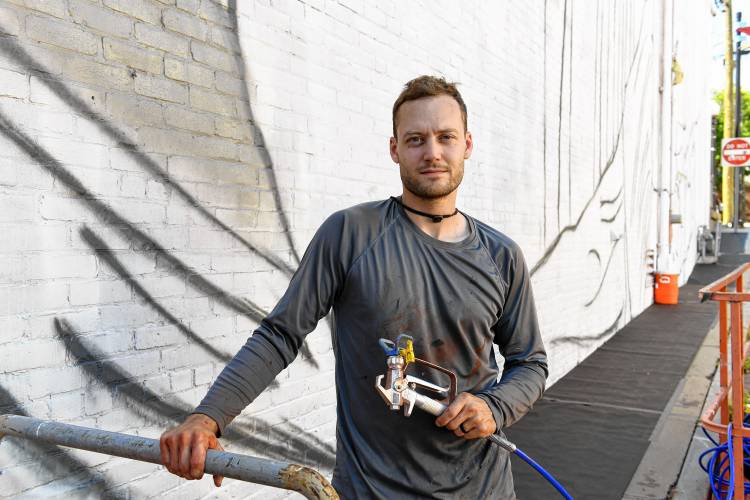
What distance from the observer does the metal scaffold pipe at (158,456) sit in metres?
1.37

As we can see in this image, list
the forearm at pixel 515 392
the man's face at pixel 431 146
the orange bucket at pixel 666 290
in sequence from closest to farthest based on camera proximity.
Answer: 1. the forearm at pixel 515 392
2. the man's face at pixel 431 146
3. the orange bucket at pixel 666 290

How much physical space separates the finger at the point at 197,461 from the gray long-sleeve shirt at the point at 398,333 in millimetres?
431

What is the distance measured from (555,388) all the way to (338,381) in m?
5.50

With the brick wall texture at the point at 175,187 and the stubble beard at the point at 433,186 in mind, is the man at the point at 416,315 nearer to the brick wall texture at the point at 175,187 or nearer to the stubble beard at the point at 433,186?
the stubble beard at the point at 433,186

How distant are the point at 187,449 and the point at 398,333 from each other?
0.68 m

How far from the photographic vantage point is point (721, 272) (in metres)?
19.2

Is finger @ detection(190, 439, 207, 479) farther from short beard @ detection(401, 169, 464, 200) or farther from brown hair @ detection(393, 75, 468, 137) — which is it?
brown hair @ detection(393, 75, 468, 137)

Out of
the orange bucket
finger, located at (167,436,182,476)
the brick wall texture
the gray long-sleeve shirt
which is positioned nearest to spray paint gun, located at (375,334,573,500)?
the gray long-sleeve shirt

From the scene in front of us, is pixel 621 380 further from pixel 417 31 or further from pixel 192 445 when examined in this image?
pixel 192 445

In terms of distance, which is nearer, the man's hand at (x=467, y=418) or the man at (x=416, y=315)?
the man's hand at (x=467, y=418)

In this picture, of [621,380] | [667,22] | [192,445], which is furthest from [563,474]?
[667,22]

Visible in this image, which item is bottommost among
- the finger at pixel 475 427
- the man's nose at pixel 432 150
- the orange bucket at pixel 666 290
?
the orange bucket at pixel 666 290

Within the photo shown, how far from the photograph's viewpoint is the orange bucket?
1367cm

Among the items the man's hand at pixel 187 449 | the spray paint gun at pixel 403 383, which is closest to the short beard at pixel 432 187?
the spray paint gun at pixel 403 383
